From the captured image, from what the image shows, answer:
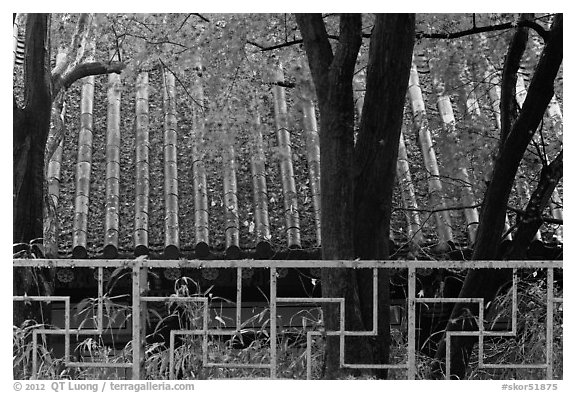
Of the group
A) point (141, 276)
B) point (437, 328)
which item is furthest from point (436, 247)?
point (141, 276)

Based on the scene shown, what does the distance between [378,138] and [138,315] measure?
188 centimetres

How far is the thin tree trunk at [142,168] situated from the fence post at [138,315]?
6.98ft

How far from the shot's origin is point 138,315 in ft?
14.4

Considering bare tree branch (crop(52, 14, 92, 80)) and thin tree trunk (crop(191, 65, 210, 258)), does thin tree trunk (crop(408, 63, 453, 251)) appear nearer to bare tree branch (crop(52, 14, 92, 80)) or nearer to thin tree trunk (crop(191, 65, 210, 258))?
thin tree trunk (crop(191, 65, 210, 258))

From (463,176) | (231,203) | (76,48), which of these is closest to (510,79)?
(463,176)

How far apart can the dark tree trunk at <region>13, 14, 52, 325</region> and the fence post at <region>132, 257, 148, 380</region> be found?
188cm

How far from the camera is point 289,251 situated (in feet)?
21.5

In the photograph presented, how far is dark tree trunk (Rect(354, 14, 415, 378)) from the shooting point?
5.23 meters

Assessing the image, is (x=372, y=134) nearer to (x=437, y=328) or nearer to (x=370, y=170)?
(x=370, y=170)

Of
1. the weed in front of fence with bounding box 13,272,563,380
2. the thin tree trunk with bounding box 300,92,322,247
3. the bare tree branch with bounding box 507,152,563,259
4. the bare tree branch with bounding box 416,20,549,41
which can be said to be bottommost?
the weed in front of fence with bounding box 13,272,563,380

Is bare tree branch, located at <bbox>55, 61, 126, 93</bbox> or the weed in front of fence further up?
bare tree branch, located at <bbox>55, 61, 126, 93</bbox>

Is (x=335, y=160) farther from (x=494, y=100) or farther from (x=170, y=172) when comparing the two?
(x=494, y=100)

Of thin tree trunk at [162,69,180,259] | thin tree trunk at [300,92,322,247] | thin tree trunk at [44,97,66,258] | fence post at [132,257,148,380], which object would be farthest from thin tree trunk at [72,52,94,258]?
fence post at [132,257,148,380]

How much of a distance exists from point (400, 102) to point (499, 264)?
1.38 meters
